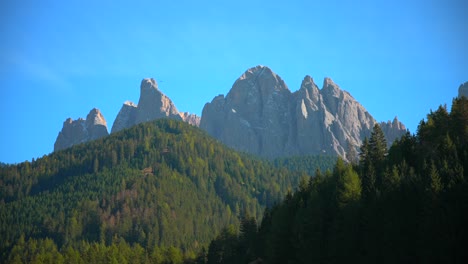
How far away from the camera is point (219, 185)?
199000 millimetres

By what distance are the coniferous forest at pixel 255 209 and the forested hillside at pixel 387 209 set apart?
0.44 ft

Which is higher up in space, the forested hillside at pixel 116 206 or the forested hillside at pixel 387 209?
the forested hillside at pixel 116 206

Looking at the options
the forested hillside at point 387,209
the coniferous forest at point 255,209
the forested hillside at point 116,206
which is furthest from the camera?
the forested hillside at point 116,206

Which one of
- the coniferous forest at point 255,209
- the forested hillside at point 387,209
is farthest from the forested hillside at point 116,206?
the forested hillside at point 387,209

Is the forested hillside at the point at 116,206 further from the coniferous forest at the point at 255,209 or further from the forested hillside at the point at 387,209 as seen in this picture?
the forested hillside at the point at 387,209

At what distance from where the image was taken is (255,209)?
183 metres

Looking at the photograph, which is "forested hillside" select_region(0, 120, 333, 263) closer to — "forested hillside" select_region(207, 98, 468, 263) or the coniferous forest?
the coniferous forest

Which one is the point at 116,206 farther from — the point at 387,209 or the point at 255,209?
the point at 387,209

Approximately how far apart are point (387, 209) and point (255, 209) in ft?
402

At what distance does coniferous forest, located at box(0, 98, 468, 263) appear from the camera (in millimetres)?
59225

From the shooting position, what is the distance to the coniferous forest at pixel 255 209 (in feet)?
194

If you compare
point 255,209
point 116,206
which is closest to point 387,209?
point 116,206

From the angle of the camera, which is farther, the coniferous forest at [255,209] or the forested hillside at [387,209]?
the coniferous forest at [255,209]

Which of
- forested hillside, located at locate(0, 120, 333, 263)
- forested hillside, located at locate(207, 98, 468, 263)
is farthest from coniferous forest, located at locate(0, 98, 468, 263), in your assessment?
forested hillside, located at locate(0, 120, 333, 263)
